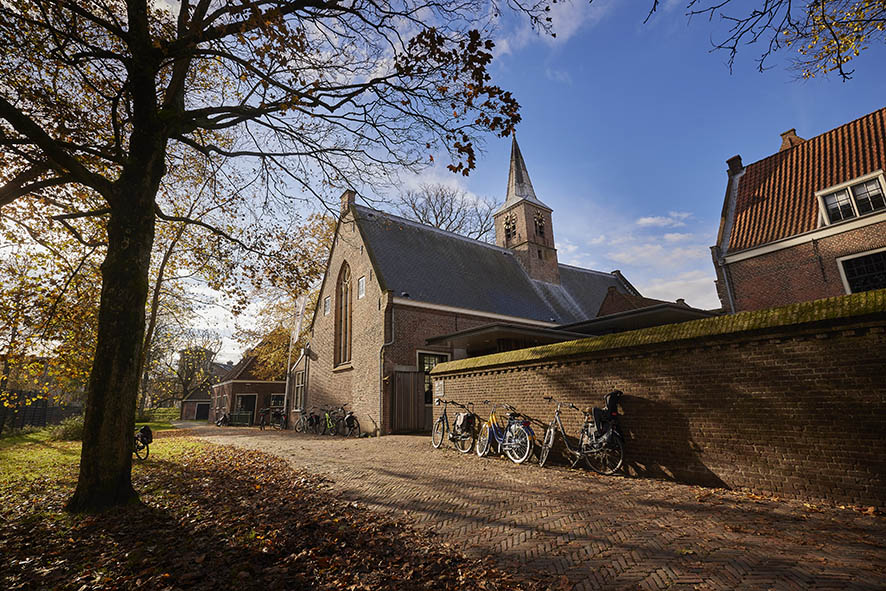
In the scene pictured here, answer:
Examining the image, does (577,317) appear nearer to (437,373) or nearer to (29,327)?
(437,373)

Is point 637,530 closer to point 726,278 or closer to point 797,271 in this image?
point 797,271

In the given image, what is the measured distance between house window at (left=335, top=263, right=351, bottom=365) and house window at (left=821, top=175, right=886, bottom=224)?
19872 mm

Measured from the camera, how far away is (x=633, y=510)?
16.8ft

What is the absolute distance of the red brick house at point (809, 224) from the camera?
Answer: 42.9 feet

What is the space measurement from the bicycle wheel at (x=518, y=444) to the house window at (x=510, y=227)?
19904 mm

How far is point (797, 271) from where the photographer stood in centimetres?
1423

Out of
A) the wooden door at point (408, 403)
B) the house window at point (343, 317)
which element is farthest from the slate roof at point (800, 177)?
the house window at point (343, 317)

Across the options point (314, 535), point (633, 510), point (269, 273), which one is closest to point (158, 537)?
point (314, 535)

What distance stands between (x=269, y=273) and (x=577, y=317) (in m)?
19.1

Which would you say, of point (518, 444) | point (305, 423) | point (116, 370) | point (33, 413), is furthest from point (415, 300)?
point (33, 413)

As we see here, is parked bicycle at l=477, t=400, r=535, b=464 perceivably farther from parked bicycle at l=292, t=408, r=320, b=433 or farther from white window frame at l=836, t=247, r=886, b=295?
parked bicycle at l=292, t=408, r=320, b=433

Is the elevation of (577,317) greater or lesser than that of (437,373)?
greater

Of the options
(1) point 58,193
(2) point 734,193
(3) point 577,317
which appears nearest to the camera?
(1) point 58,193

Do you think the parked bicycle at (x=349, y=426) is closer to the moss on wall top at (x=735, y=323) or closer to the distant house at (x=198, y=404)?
the moss on wall top at (x=735, y=323)
